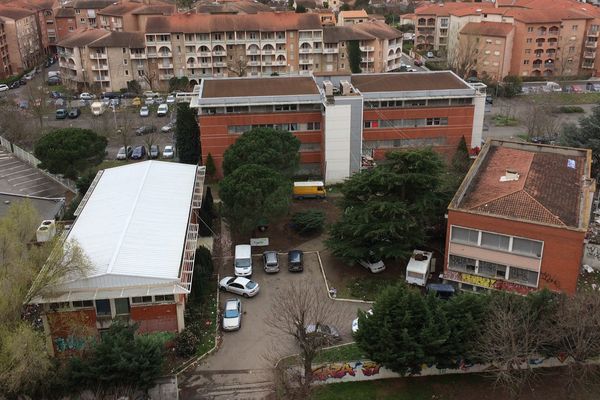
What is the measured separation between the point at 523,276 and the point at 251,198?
14564 millimetres

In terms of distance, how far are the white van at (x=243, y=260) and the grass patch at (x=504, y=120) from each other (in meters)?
37.1

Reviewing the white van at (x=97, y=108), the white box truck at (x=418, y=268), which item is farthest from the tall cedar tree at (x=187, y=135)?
the white box truck at (x=418, y=268)

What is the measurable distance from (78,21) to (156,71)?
84.5 feet

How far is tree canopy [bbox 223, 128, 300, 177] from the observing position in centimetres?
3884

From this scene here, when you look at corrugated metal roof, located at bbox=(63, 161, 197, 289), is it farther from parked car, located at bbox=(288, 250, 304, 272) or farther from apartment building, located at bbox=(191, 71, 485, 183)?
apartment building, located at bbox=(191, 71, 485, 183)

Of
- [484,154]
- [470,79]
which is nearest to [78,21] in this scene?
[470,79]

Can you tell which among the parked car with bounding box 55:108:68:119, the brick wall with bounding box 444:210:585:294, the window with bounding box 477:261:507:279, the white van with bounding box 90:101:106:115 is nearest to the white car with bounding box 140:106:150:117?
the white van with bounding box 90:101:106:115

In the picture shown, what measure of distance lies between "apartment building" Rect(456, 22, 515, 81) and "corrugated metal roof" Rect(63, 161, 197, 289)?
5194 cm

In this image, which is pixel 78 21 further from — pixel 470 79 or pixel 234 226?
pixel 234 226

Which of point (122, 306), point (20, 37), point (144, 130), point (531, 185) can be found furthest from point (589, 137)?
point (20, 37)

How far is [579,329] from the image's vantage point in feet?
72.6

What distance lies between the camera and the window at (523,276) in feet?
93.1

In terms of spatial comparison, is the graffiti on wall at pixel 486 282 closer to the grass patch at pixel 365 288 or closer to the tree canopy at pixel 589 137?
the grass patch at pixel 365 288

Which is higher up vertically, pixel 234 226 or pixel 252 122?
pixel 252 122
